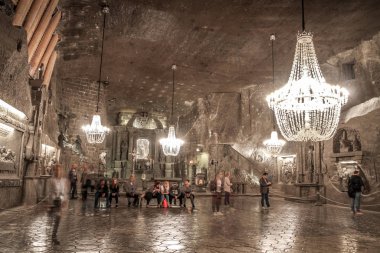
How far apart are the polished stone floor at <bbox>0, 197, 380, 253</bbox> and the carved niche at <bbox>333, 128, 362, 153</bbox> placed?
14.1ft

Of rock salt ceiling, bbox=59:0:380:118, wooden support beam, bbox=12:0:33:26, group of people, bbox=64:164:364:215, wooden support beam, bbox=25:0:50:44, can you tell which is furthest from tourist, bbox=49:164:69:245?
rock salt ceiling, bbox=59:0:380:118

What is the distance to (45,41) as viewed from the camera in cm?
988

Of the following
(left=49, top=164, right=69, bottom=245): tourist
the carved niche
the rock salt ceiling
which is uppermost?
the rock salt ceiling

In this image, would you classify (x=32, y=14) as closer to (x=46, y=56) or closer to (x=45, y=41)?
(x=45, y=41)

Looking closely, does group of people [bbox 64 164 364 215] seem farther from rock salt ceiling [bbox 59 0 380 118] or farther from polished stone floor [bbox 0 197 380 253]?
Answer: rock salt ceiling [bbox 59 0 380 118]

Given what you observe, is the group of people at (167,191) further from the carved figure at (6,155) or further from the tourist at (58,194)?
the tourist at (58,194)

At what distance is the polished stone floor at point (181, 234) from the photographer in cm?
422

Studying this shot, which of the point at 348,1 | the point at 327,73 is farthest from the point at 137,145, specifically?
the point at 348,1

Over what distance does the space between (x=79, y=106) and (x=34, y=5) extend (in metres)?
8.99

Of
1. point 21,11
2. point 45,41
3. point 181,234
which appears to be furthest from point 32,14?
point 181,234

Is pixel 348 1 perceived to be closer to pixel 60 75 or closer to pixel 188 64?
pixel 188 64

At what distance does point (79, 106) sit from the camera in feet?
54.3

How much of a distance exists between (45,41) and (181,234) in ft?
25.4

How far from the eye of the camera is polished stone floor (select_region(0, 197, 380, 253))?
4.22 m
